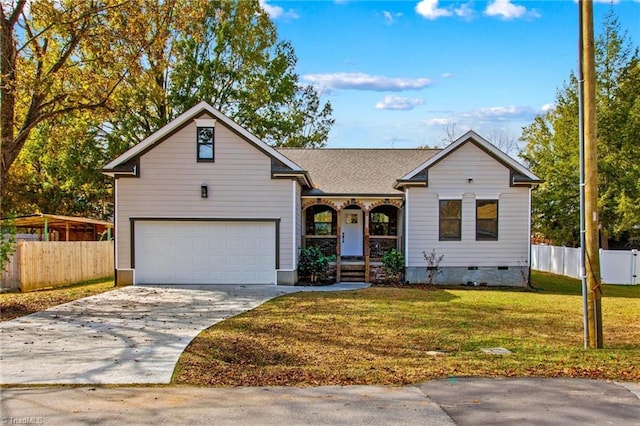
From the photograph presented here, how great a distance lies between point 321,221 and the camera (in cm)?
2211

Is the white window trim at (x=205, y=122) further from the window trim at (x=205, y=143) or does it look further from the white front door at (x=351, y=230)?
the white front door at (x=351, y=230)

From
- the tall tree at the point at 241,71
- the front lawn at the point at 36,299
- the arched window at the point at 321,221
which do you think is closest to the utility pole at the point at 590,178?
the front lawn at the point at 36,299

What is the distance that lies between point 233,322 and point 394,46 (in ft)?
28.8

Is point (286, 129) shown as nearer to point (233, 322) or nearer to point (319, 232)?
point (319, 232)

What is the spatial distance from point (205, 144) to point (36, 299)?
21.9ft

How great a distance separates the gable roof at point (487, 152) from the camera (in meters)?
18.8

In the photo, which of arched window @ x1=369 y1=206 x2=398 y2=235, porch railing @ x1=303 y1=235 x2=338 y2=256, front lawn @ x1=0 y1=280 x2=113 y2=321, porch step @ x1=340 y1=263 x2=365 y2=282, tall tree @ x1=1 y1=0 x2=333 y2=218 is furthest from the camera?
arched window @ x1=369 y1=206 x2=398 y2=235

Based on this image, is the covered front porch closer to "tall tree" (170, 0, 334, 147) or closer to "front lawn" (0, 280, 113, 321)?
"front lawn" (0, 280, 113, 321)

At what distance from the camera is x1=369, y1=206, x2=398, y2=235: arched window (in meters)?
21.8

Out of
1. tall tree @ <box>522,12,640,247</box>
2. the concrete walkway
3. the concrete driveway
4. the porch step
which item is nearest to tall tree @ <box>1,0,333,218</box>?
the concrete driveway

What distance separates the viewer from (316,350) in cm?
861

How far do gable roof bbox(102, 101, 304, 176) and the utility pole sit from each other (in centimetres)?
1010

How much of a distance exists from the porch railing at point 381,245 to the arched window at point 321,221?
2.23 metres

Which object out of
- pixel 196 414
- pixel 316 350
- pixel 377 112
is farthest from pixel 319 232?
pixel 196 414
